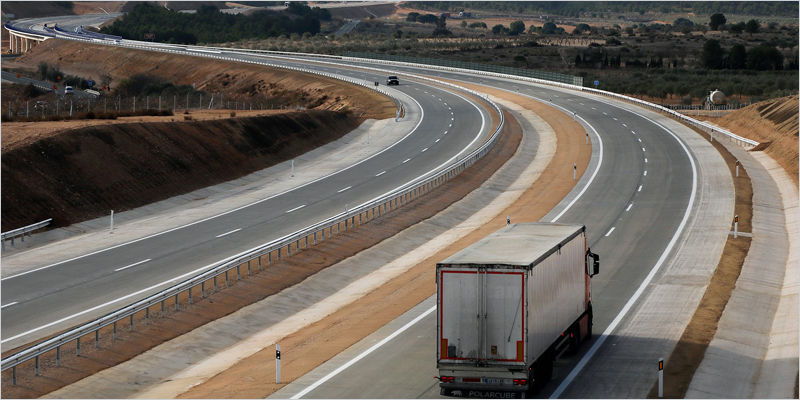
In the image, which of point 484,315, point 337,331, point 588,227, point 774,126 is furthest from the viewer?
point 774,126

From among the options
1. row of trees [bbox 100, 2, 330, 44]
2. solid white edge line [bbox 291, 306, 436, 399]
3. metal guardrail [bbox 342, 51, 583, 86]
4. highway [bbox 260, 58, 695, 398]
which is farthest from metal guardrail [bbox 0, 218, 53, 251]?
row of trees [bbox 100, 2, 330, 44]

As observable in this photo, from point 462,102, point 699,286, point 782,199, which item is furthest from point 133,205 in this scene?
point 462,102

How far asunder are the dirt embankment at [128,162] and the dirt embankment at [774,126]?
3069 cm

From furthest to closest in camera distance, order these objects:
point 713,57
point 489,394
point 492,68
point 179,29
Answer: point 179,29, point 713,57, point 492,68, point 489,394

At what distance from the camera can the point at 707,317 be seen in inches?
950

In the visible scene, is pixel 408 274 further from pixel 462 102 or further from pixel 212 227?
pixel 462 102

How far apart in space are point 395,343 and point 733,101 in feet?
261

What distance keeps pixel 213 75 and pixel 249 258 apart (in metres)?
82.0

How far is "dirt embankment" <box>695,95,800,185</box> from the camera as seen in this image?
52750 mm

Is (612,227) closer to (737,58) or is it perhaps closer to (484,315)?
(484,315)

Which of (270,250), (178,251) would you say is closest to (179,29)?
(178,251)

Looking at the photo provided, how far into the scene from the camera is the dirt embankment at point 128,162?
124 feet

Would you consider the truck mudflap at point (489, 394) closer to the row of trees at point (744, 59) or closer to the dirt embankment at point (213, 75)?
the dirt embankment at point (213, 75)

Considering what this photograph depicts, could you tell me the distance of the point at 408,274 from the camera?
103 feet
